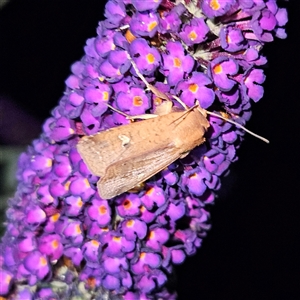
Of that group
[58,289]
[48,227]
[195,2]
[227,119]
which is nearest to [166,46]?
[195,2]

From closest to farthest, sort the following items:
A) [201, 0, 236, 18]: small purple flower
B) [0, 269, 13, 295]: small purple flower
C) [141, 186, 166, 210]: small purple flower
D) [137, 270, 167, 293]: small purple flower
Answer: [201, 0, 236, 18]: small purple flower, [141, 186, 166, 210]: small purple flower, [137, 270, 167, 293]: small purple flower, [0, 269, 13, 295]: small purple flower

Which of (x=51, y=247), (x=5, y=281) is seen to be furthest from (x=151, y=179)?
(x=5, y=281)

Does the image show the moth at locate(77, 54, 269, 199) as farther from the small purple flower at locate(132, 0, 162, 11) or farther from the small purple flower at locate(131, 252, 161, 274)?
the small purple flower at locate(131, 252, 161, 274)

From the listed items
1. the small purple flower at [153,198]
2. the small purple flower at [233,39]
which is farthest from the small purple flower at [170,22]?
the small purple flower at [153,198]

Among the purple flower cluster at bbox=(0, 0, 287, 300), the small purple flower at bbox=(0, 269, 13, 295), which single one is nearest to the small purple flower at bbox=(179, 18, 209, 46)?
the purple flower cluster at bbox=(0, 0, 287, 300)

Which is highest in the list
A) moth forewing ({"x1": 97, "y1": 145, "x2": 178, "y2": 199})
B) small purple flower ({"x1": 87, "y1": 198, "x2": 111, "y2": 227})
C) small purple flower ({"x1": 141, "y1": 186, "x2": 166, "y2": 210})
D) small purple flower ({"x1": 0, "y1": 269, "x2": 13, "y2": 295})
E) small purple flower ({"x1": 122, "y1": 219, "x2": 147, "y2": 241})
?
moth forewing ({"x1": 97, "y1": 145, "x2": 178, "y2": 199})

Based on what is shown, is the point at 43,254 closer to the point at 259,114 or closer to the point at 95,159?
the point at 95,159

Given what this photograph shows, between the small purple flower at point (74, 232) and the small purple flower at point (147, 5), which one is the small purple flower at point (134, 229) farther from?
the small purple flower at point (147, 5)
